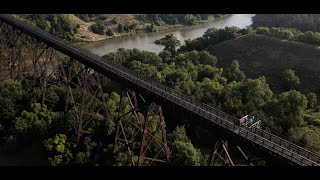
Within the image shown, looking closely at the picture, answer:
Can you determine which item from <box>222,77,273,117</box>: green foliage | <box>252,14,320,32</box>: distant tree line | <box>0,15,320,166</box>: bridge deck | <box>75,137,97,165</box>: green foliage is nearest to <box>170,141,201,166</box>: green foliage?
<box>0,15,320,166</box>: bridge deck

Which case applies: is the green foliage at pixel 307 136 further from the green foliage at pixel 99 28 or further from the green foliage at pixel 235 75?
the green foliage at pixel 99 28

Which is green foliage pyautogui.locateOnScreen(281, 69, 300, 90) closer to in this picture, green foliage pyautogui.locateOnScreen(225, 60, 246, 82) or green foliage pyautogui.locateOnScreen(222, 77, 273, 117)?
green foliage pyautogui.locateOnScreen(225, 60, 246, 82)

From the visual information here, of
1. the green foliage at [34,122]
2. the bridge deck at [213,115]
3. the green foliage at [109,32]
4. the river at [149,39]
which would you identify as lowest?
the river at [149,39]

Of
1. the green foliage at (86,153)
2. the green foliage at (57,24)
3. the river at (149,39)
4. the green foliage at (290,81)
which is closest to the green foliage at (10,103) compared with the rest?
the green foliage at (86,153)
